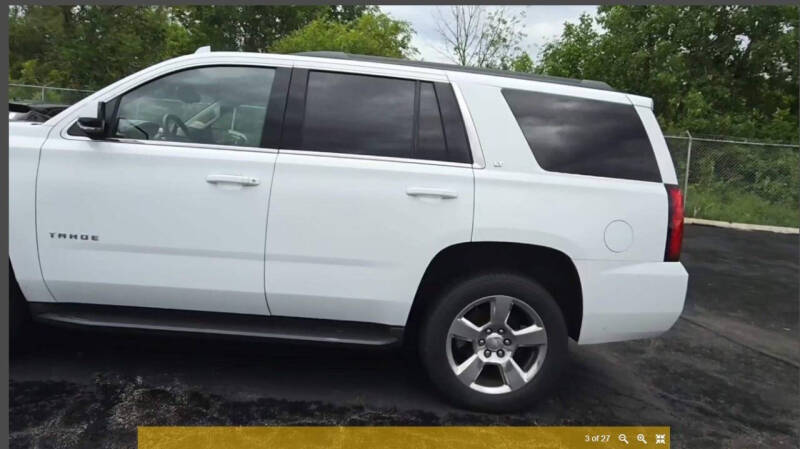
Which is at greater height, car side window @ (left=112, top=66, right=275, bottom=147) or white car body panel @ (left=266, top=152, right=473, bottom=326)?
car side window @ (left=112, top=66, right=275, bottom=147)

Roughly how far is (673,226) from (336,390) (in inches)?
85.1

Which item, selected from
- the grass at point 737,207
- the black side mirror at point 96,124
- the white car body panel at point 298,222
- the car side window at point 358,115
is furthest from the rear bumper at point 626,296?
the grass at point 737,207

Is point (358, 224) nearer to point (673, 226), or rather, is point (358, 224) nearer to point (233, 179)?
point (233, 179)

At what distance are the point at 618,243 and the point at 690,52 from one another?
15065 millimetres

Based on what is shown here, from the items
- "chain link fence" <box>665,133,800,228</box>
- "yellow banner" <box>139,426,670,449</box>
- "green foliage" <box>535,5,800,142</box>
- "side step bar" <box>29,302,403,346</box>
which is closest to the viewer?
"yellow banner" <box>139,426,670,449</box>

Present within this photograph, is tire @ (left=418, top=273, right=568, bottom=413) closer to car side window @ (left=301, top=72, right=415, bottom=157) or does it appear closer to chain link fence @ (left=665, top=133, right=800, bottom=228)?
car side window @ (left=301, top=72, right=415, bottom=157)

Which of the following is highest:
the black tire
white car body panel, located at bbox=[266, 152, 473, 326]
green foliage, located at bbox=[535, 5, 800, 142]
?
green foliage, located at bbox=[535, 5, 800, 142]

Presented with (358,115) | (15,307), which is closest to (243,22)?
(15,307)

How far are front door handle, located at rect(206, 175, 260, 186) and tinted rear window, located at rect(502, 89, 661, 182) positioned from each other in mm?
1487

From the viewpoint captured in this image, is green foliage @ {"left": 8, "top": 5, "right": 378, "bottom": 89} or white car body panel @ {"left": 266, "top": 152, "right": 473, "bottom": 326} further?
green foliage @ {"left": 8, "top": 5, "right": 378, "bottom": 89}

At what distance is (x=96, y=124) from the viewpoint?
3.15m

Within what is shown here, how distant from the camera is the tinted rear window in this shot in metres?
3.31

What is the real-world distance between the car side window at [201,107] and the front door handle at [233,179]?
0.74 ft

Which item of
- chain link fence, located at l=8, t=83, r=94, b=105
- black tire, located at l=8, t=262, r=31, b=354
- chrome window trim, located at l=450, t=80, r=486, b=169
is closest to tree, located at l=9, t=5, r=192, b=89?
chain link fence, located at l=8, t=83, r=94, b=105
